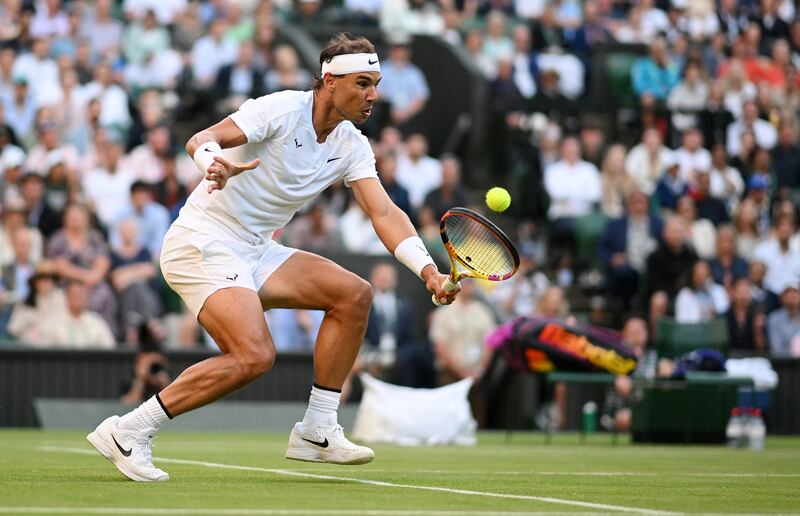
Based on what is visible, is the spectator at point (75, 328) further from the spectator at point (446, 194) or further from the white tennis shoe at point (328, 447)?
the white tennis shoe at point (328, 447)

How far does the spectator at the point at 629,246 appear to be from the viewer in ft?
62.5

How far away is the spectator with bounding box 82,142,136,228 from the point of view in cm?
1778

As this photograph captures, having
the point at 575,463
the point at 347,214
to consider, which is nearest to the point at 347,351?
the point at 575,463

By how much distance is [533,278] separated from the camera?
18797 millimetres

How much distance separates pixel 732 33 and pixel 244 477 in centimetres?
1896

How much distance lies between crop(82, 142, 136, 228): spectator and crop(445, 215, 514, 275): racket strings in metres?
10.4

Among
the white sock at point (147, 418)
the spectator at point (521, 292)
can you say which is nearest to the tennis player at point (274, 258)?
the white sock at point (147, 418)

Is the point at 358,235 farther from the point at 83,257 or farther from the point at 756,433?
the point at 756,433

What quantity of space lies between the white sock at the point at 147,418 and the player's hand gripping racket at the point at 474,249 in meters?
1.40

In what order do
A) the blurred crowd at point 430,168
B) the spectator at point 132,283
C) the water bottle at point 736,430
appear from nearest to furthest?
1. the water bottle at point 736,430
2. the spectator at point 132,283
3. the blurred crowd at point 430,168

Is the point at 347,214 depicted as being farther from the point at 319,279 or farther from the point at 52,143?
the point at 319,279

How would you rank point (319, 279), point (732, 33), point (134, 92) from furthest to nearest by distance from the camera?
point (732, 33) → point (134, 92) → point (319, 279)

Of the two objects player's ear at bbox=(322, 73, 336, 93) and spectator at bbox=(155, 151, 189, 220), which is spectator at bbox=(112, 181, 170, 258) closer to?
spectator at bbox=(155, 151, 189, 220)

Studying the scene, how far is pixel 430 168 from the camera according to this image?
64.6 feet
